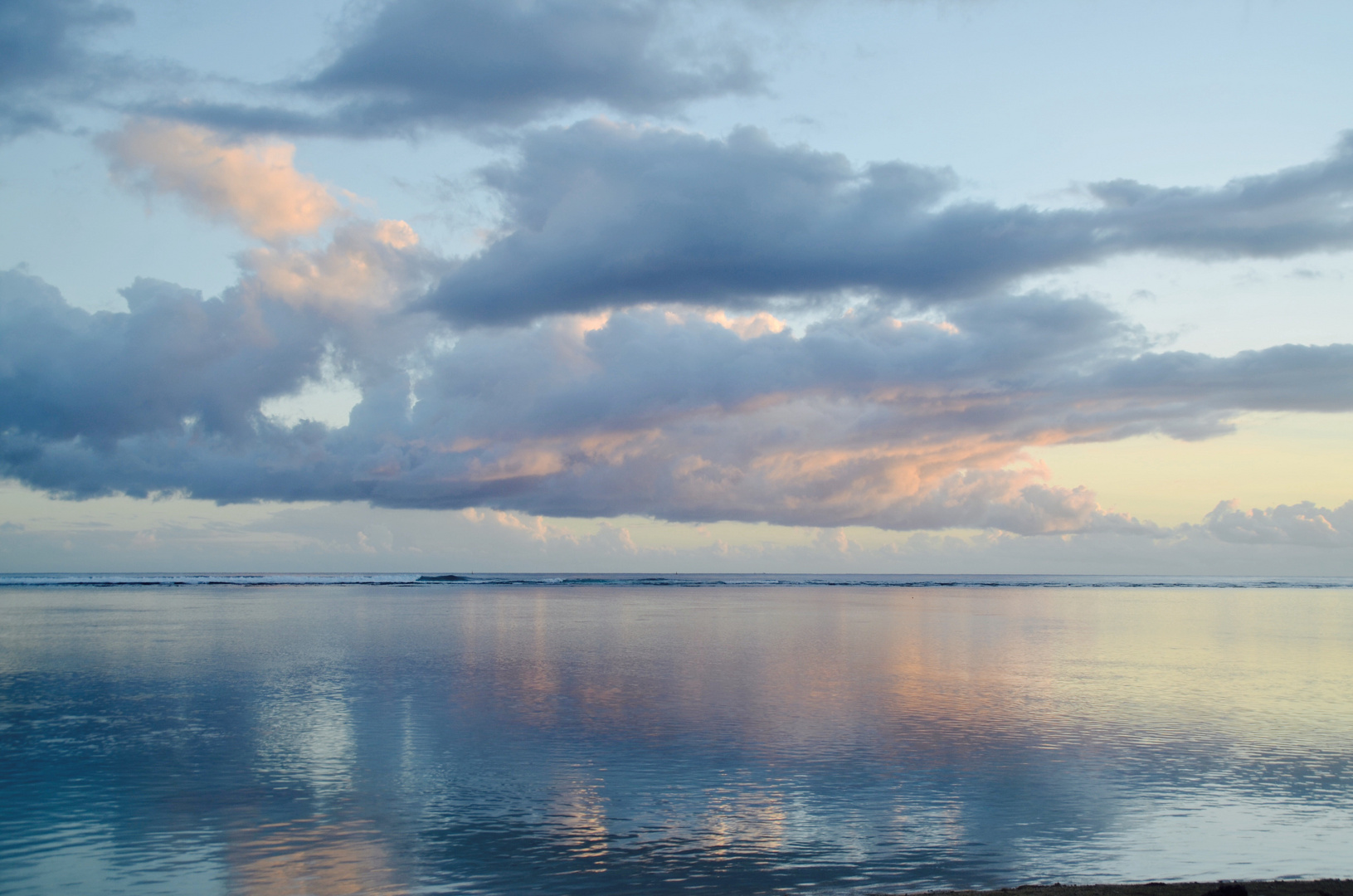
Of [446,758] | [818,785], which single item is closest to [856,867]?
[818,785]

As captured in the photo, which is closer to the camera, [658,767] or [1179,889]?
[1179,889]

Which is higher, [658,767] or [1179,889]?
[1179,889]

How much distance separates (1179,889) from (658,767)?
427 inches

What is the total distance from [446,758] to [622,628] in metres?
36.4

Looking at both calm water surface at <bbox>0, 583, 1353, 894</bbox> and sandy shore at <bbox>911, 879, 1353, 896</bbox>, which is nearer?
sandy shore at <bbox>911, 879, 1353, 896</bbox>

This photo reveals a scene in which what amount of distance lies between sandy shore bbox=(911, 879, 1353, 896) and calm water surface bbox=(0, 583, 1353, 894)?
130 cm

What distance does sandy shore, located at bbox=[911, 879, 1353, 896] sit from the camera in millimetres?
12047

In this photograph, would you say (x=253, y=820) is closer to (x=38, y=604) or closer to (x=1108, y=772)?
(x=1108, y=772)

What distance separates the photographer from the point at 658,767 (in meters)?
20.2

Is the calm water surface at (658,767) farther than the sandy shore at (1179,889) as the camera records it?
Yes

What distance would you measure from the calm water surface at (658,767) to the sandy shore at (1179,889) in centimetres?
130

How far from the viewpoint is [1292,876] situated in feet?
46.2

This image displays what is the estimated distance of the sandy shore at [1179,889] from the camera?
1205 centimetres

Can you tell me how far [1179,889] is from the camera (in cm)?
1239
